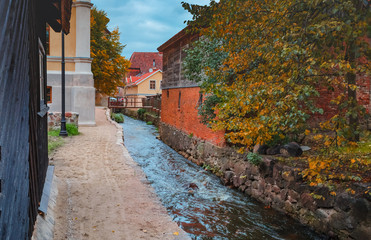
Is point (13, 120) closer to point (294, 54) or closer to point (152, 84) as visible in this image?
point (294, 54)

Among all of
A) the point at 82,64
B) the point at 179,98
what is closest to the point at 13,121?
the point at 179,98

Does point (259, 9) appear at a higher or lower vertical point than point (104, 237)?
higher

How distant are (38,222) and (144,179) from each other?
3.39m

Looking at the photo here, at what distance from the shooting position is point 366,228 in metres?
5.21

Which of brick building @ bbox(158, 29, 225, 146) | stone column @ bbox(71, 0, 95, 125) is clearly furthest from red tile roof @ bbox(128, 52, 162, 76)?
stone column @ bbox(71, 0, 95, 125)

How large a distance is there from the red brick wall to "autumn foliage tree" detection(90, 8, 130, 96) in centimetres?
836

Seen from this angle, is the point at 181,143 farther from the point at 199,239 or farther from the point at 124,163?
the point at 199,239

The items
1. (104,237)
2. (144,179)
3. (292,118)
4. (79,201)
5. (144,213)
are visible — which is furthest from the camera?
(144,179)

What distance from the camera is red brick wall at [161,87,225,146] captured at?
1219cm

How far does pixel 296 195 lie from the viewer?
6.90 metres

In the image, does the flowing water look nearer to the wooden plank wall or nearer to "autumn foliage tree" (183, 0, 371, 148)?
"autumn foliage tree" (183, 0, 371, 148)

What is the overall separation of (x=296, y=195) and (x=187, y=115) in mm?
8716

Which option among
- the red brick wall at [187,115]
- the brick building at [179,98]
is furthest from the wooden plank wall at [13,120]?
the brick building at [179,98]

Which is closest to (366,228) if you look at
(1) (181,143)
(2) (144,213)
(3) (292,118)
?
(3) (292,118)
